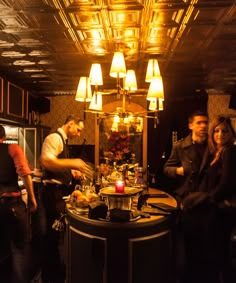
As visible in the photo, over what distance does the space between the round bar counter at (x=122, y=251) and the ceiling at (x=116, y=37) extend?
5.77 ft

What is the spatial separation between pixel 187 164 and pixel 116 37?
5.17 ft

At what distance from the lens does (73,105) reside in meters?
6.87

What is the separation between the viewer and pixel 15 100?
17.1 feet

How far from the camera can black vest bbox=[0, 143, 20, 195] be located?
126 inches

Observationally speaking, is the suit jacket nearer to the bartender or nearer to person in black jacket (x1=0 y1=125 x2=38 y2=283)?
the bartender

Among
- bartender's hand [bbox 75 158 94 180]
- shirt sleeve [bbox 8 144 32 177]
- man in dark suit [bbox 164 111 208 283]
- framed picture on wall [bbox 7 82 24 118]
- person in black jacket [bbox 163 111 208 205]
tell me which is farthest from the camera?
framed picture on wall [bbox 7 82 24 118]

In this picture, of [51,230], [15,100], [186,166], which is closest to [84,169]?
[51,230]

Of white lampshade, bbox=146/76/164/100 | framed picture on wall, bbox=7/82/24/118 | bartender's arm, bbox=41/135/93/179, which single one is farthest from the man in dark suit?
framed picture on wall, bbox=7/82/24/118

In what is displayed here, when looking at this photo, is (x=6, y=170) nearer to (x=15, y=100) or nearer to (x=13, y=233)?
(x=13, y=233)

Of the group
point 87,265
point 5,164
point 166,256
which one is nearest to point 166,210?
point 166,256

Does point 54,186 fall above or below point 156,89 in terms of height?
below

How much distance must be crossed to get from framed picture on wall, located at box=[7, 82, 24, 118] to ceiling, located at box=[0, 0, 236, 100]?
18 cm

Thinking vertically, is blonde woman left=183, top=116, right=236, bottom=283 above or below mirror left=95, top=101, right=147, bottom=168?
below

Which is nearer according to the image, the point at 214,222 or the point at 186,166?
the point at 214,222
